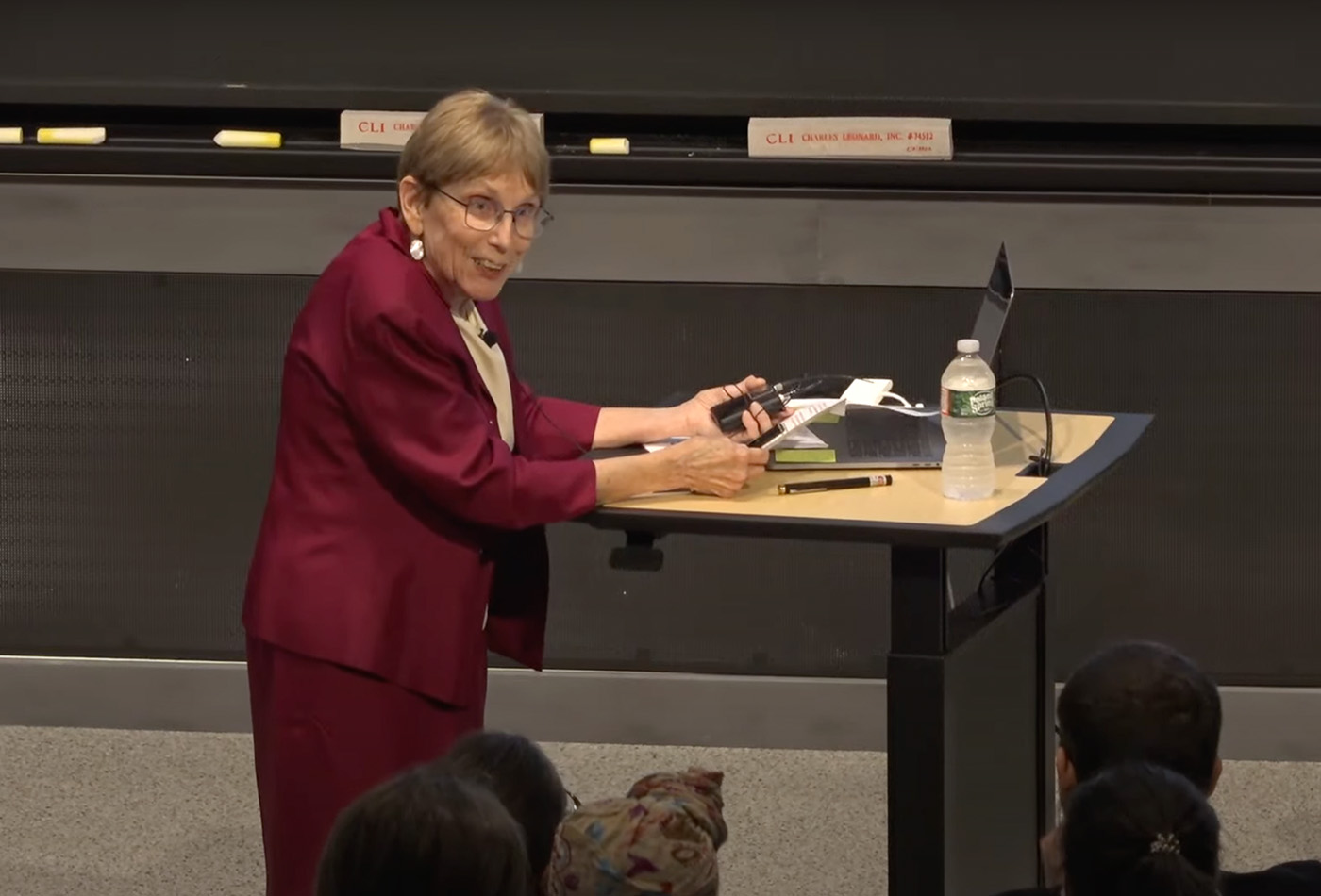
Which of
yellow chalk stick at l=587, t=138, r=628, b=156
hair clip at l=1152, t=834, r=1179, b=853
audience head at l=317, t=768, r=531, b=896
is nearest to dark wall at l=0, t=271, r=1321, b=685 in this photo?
yellow chalk stick at l=587, t=138, r=628, b=156

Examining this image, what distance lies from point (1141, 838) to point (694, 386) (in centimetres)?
211

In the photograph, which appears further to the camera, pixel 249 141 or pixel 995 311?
pixel 249 141

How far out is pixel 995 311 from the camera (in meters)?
2.68

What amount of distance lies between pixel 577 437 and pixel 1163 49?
1.53 meters

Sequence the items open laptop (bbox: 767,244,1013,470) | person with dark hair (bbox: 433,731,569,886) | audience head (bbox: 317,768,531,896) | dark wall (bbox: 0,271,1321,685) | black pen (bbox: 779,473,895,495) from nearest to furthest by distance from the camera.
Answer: audience head (bbox: 317,768,531,896), person with dark hair (bbox: 433,731,569,886), black pen (bbox: 779,473,895,495), open laptop (bbox: 767,244,1013,470), dark wall (bbox: 0,271,1321,685)

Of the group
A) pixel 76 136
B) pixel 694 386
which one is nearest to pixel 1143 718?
pixel 694 386

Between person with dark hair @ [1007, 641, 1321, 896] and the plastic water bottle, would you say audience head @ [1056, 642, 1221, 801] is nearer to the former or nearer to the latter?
person with dark hair @ [1007, 641, 1321, 896]

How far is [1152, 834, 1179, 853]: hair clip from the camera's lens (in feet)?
5.91

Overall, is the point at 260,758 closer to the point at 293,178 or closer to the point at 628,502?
the point at 628,502

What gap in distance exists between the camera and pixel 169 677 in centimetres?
396

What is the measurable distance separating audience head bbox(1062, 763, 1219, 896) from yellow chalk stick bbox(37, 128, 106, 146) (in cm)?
259

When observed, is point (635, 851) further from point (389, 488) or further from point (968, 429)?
point (968, 429)

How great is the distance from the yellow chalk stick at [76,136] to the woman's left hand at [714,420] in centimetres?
153

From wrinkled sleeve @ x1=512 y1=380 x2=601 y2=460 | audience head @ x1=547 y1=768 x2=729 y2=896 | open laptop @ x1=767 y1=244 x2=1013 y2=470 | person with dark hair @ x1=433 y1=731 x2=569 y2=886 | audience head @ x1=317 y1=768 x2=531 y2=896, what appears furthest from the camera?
wrinkled sleeve @ x1=512 y1=380 x2=601 y2=460
